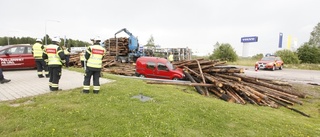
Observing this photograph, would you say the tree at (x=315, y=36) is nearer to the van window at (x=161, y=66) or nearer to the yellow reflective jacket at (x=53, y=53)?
the van window at (x=161, y=66)

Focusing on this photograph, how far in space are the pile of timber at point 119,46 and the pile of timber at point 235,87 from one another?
8.94 metres

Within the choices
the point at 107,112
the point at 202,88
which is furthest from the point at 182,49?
the point at 107,112

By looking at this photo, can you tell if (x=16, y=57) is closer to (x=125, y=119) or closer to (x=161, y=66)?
(x=161, y=66)

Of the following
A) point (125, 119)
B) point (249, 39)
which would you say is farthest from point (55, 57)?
point (249, 39)

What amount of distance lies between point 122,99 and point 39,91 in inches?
127

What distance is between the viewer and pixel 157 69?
39.7 ft

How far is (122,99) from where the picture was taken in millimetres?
5965

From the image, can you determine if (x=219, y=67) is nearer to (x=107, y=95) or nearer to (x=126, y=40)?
(x=107, y=95)

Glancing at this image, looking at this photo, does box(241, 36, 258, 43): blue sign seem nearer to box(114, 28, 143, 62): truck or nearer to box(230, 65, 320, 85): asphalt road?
box(230, 65, 320, 85): asphalt road

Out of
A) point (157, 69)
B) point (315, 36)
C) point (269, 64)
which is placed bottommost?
point (157, 69)

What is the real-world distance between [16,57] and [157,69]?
8771 millimetres

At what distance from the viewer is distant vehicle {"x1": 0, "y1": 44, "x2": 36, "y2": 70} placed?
11.4 m

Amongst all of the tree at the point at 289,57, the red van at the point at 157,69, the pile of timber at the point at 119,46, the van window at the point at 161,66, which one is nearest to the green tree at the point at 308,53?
the tree at the point at 289,57

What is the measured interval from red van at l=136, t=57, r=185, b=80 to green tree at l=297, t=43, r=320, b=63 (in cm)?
3342
